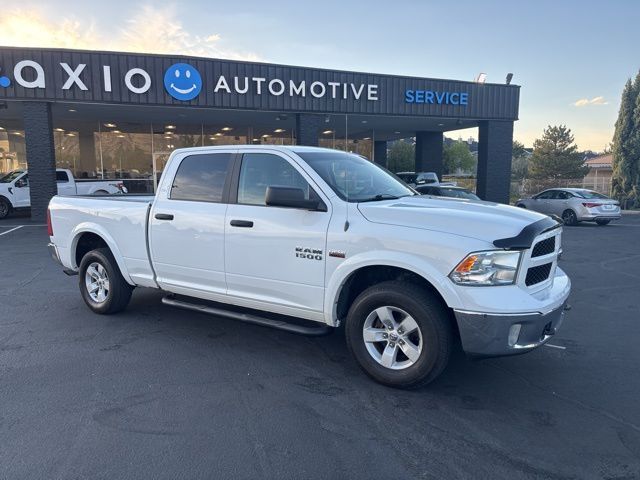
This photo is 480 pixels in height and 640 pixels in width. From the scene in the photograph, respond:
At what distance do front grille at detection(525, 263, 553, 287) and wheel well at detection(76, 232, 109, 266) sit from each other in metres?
4.95

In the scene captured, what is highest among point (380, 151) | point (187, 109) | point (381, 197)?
point (187, 109)

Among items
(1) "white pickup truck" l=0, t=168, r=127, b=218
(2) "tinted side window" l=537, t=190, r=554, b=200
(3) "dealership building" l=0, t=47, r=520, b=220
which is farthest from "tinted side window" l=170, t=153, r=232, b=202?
(2) "tinted side window" l=537, t=190, r=554, b=200

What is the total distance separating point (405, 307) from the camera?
12.6 feet

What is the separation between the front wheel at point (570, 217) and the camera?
57.9 ft

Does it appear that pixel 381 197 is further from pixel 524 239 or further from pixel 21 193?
pixel 21 193

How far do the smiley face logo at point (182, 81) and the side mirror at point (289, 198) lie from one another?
13.9 metres

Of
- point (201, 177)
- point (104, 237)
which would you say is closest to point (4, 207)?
point (104, 237)

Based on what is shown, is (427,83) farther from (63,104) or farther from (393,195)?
(393,195)

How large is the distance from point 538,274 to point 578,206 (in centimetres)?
1537

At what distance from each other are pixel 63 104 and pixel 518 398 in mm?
17443

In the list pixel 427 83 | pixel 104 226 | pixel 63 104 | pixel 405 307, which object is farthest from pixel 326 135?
pixel 405 307

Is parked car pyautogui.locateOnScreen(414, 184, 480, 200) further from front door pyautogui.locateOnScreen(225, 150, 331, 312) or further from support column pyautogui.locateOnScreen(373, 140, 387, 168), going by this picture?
support column pyautogui.locateOnScreen(373, 140, 387, 168)

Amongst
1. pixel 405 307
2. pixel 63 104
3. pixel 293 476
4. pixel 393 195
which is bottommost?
pixel 293 476

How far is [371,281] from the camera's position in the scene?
436 centimetres
